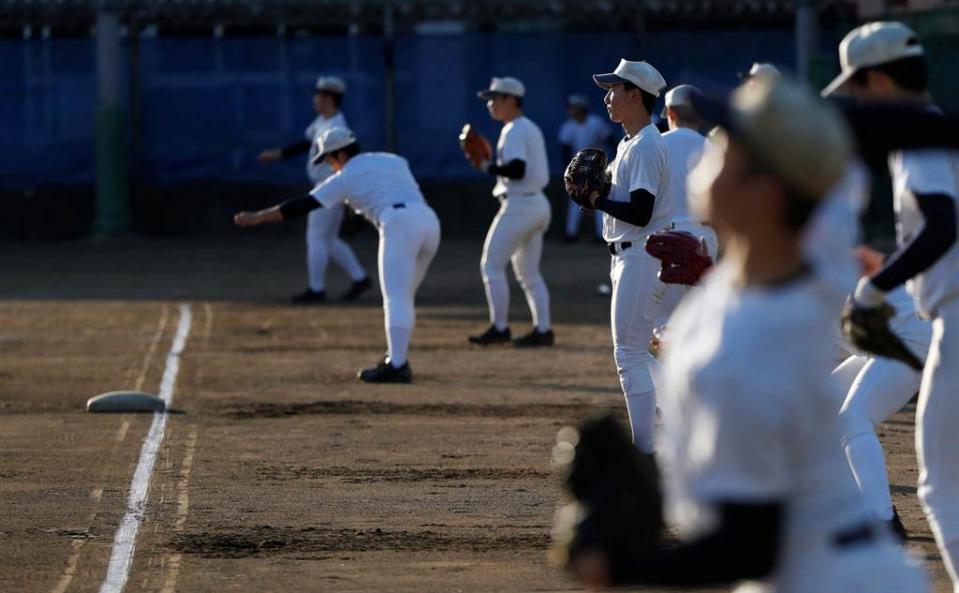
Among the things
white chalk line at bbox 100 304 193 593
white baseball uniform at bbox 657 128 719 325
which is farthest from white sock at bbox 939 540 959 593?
white baseball uniform at bbox 657 128 719 325

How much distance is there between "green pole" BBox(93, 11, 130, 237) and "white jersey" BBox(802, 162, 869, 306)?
81.0 feet

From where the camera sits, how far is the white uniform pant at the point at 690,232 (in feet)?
32.0

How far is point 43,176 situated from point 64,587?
21.7 metres

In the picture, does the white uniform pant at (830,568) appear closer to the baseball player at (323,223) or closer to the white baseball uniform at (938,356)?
the white baseball uniform at (938,356)

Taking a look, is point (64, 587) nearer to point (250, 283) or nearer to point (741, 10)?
point (250, 283)

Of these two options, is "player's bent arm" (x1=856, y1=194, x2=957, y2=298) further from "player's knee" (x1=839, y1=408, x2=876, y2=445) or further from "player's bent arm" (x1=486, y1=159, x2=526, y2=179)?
"player's bent arm" (x1=486, y1=159, x2=526, y2=179)

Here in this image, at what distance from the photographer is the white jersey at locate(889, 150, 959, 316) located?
5.21 metres

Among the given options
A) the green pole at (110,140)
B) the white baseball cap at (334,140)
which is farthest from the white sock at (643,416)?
the green pole at (110,140)

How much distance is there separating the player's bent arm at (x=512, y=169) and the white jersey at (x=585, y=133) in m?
11.1

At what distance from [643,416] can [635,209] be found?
1.06m

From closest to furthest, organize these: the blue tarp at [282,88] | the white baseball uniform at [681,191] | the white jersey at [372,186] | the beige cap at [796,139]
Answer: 1. the beige cap at [796,139]
2. the white baseball uniform at [681,191]
3. the white jersey at [372,186]
4. the blue tarp at [282,88]

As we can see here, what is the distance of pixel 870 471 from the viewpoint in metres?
7.34

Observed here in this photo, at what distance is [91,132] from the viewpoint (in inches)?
1105

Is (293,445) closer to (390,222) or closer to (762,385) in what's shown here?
(390,222)
